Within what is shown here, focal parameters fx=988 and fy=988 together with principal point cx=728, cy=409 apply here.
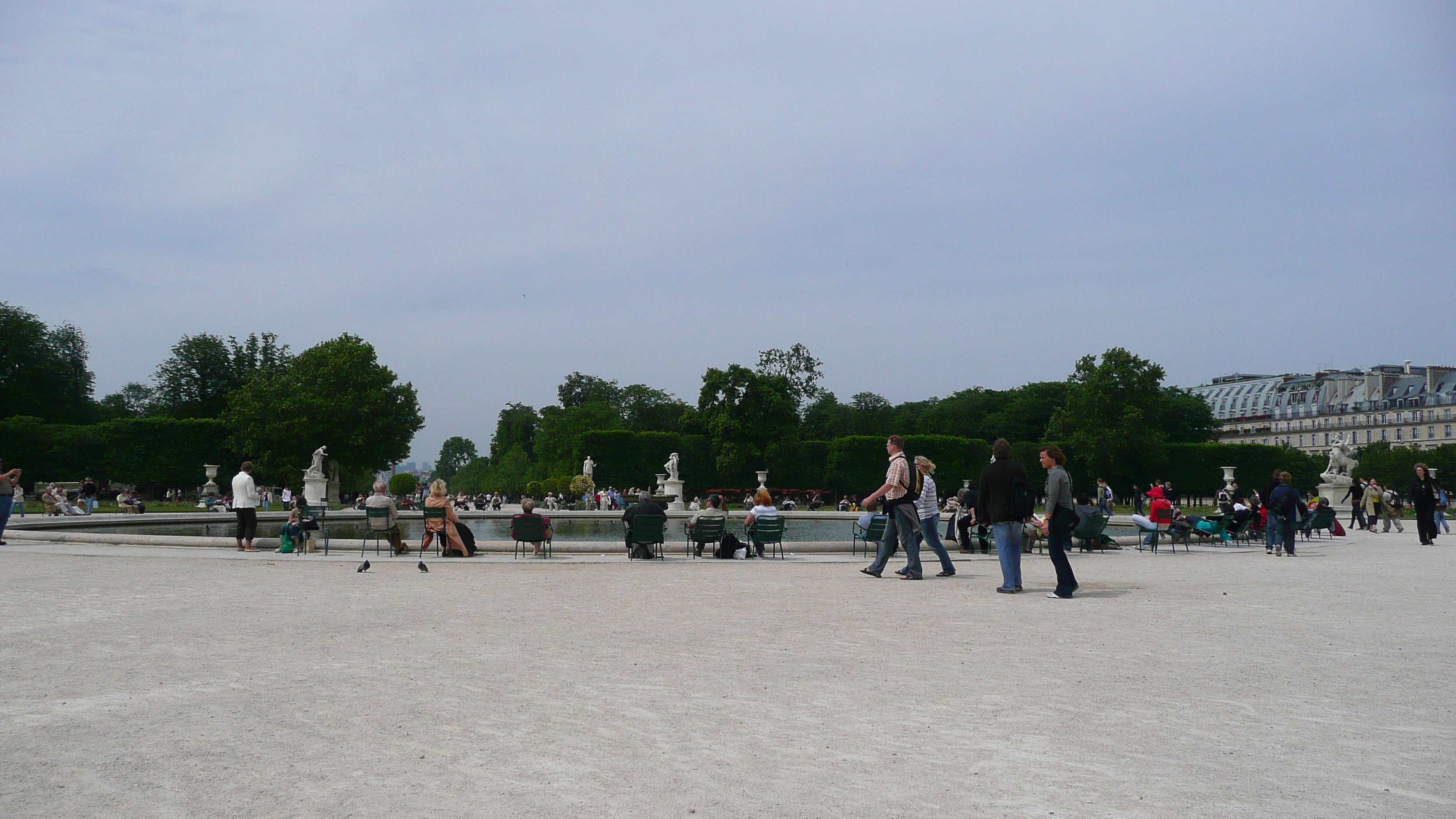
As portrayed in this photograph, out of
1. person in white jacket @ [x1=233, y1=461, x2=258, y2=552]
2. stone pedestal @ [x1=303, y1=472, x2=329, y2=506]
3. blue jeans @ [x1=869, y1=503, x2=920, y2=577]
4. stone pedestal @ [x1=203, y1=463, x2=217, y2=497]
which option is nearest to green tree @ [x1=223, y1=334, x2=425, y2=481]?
stone pedestal @ [x1=203, y1=463, x2=217, y2=497]

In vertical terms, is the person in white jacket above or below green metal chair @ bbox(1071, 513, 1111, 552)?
above

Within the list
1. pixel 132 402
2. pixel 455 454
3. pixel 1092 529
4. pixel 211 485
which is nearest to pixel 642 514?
pixel 1092 529

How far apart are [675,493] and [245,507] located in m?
25.9

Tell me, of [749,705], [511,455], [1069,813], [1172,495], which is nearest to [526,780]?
[749,705]

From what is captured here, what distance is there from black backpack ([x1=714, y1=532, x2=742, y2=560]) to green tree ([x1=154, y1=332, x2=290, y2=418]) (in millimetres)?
51690

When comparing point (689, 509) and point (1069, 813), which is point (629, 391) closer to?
point (689, 509)

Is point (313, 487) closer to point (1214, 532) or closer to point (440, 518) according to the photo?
point (440, 518)

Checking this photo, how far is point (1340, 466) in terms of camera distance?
33.2 m

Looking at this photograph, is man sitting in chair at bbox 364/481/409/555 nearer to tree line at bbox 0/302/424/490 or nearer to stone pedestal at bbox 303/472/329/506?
stone pedestal at bbox 303/472/329/506

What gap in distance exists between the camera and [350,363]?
48.6 m

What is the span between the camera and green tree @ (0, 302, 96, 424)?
52062 mm

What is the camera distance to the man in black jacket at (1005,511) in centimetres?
973

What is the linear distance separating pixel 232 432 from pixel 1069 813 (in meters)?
51.3

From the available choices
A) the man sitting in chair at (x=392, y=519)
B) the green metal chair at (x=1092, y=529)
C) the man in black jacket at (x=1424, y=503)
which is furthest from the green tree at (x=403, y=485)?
the man in black jacket at (x=1424, y=503)
